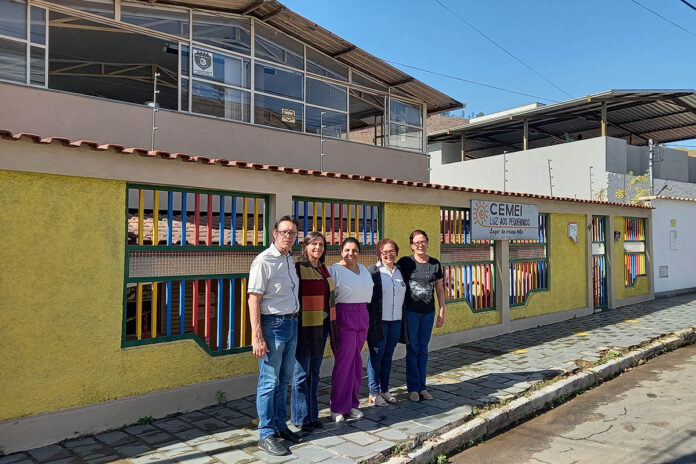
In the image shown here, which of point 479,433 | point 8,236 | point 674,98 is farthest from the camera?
point 674,98

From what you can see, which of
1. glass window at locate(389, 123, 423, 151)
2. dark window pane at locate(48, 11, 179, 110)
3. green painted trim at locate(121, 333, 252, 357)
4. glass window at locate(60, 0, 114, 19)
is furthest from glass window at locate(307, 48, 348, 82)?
green painted trim at locate(121, 333, 252, 357)

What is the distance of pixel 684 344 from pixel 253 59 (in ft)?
32.6

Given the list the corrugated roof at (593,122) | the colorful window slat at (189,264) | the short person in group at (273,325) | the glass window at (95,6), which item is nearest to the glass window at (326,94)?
the glass window at (95,6)

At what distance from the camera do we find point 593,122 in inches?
793

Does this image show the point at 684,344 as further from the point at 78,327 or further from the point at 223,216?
the point at 78,327

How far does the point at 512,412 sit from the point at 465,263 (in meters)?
3.47

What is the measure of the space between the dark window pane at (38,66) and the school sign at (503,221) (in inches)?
295

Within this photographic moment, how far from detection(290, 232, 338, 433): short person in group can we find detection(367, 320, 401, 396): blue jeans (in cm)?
82

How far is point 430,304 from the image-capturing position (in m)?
5.29

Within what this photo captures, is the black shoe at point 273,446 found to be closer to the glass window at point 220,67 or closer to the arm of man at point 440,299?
the arm of man at point 440,299

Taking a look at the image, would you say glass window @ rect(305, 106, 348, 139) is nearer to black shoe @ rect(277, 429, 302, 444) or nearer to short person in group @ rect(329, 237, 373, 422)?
short person in group @ rect(329, 237, 373, 422)

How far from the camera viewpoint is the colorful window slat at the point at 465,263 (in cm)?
811

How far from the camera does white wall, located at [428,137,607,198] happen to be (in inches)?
687

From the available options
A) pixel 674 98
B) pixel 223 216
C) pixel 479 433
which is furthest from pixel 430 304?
pixel 674 98
